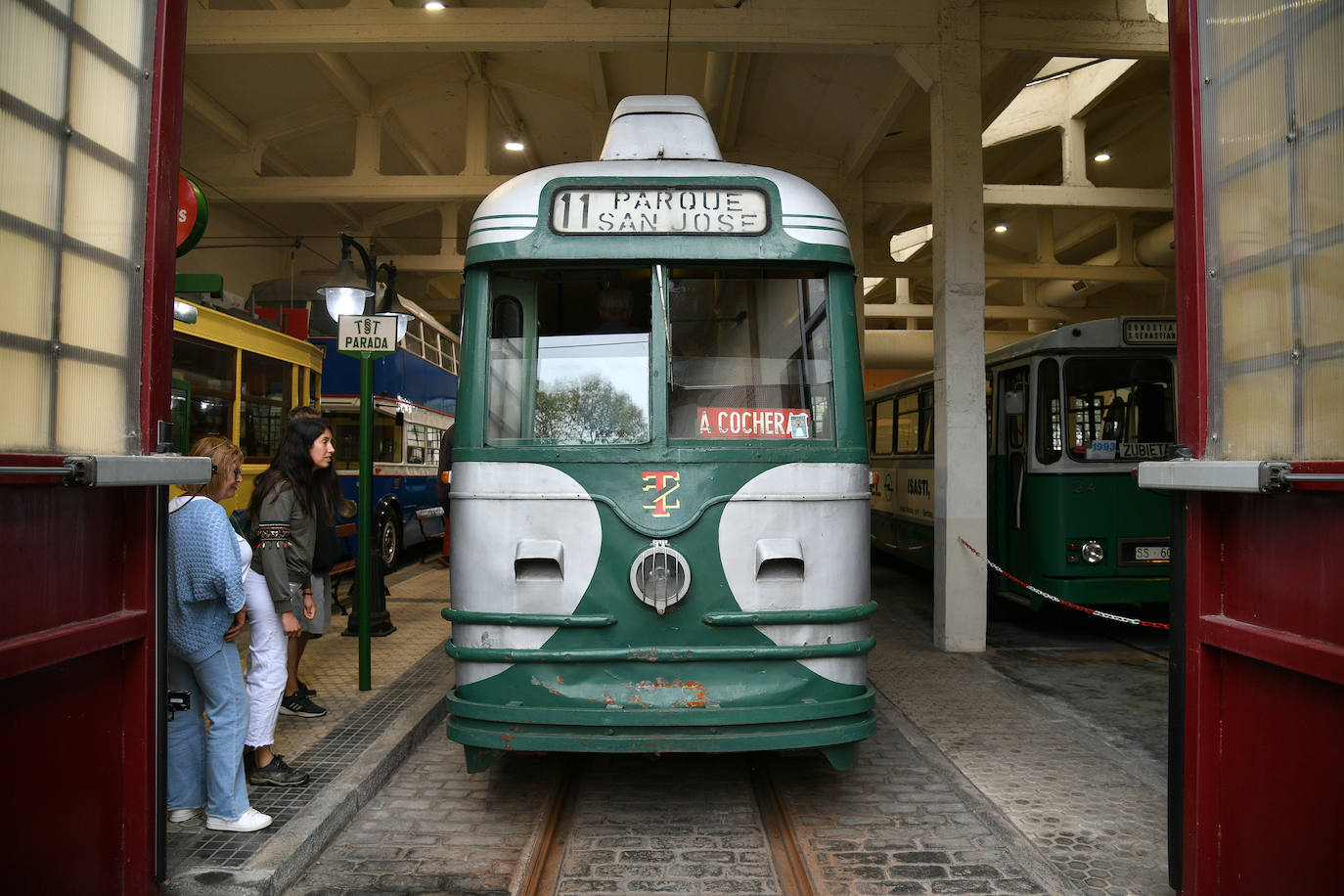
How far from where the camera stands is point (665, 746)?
374cm

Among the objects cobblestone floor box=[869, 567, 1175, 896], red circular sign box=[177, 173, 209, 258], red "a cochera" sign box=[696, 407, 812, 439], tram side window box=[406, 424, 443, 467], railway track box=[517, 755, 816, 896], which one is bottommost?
railway track box=[517, 755, 816, 896]

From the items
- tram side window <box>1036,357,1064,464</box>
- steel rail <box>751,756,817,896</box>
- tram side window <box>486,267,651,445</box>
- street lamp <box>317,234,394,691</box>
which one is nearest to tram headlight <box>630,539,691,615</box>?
tram side window <box>486,267,651,445</box>

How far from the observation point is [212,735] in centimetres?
366

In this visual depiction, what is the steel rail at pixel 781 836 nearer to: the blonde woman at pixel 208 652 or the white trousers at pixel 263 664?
the blonde woman at pixel 208 652

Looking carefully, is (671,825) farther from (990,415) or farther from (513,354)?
(990,415)

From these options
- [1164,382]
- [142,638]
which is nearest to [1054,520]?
[1164,382]

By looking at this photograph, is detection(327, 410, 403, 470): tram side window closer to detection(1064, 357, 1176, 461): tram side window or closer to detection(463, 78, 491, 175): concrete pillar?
detection(463, 78, 491, 175): concrete pillar

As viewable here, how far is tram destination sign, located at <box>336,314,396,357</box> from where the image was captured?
586 centimetres

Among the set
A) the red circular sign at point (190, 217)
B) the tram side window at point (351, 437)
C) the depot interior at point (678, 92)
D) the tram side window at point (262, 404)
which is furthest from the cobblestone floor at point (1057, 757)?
the tram side window at point (351, 437)

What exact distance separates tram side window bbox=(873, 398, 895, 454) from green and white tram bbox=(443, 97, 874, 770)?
8841 mm

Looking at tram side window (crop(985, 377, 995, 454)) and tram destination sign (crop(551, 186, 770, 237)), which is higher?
tram destination sign (crop(551, 186, 770, 237))

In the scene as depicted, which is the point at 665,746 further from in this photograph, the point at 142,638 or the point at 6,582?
the point at 6,582

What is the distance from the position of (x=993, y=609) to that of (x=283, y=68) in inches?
499

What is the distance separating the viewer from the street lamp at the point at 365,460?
231 inches
